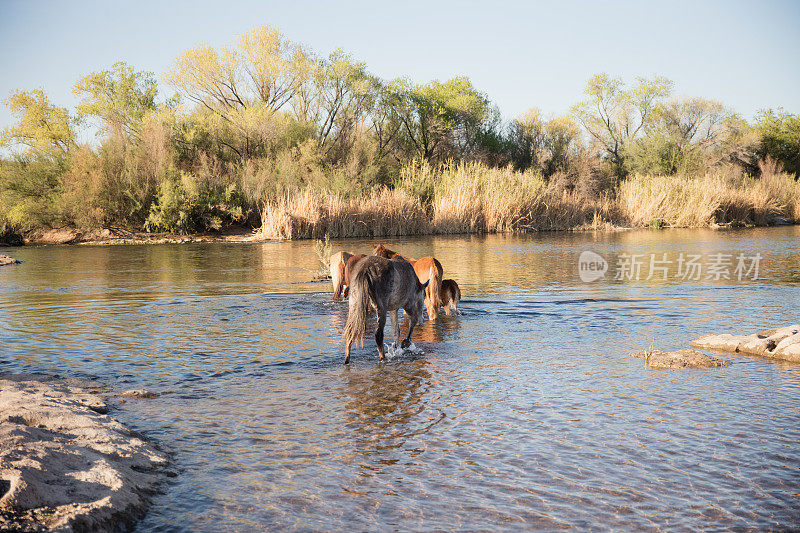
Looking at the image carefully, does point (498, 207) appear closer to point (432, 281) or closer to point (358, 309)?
point (432, 281)

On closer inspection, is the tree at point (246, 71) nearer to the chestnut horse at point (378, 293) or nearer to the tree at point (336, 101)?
the tree at point (336, 101)

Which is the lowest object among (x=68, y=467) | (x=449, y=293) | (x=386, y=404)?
(x=386, y=404)

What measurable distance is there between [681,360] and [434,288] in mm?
4335

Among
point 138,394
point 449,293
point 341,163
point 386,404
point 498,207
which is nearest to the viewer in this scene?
point 386,404

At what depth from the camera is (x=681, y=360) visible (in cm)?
736

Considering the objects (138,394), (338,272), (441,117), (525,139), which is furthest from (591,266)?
(525,139)

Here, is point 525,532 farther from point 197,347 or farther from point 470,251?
point 470,251

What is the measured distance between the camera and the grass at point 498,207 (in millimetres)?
35594

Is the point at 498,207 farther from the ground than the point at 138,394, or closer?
farther from the ground

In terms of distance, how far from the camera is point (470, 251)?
2533cm

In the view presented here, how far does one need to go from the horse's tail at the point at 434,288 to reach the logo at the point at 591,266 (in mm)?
6415

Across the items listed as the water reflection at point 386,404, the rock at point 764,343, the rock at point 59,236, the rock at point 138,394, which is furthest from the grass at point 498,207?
the rock at point 138,394

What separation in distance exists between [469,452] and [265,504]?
1.65 m

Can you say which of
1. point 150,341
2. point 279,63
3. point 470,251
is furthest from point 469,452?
point 279,63
